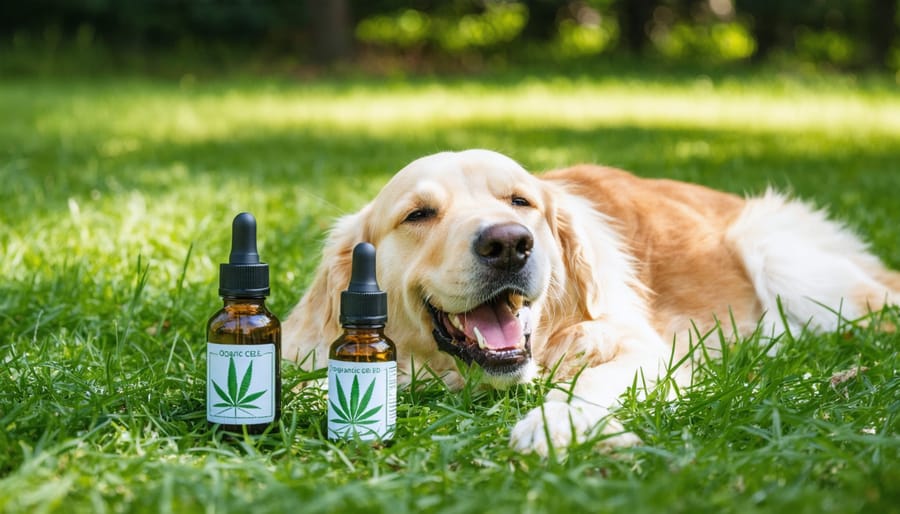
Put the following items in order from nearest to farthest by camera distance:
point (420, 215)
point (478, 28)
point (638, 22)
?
point (420, 215) → point (638, 22) → point (478, 28)

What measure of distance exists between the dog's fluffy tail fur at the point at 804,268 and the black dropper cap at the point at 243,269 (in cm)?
243

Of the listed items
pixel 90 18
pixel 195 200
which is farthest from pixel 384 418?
pixel 90 18

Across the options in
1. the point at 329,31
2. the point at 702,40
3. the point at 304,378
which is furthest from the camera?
the point at 702,40

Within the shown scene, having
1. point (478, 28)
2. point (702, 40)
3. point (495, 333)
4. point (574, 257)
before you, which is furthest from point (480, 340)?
point (702, 40)

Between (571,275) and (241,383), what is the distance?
1.45m

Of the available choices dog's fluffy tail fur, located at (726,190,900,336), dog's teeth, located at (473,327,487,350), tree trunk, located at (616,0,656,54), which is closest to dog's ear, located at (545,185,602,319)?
dog's teeth, located at (473,327,487,350)

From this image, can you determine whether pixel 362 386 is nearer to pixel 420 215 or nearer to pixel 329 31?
pixel 420 215

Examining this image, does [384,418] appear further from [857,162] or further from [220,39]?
[220,39]

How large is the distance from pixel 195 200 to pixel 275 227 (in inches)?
37.4

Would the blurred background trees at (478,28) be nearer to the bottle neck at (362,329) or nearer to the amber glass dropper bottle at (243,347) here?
the amber glass dropper bottle at (243,347)

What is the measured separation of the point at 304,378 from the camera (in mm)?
3135

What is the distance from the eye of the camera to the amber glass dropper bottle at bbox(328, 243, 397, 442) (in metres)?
2.71

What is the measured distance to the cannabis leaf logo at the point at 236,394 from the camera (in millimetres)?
2760

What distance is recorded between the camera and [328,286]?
3.74 metres
